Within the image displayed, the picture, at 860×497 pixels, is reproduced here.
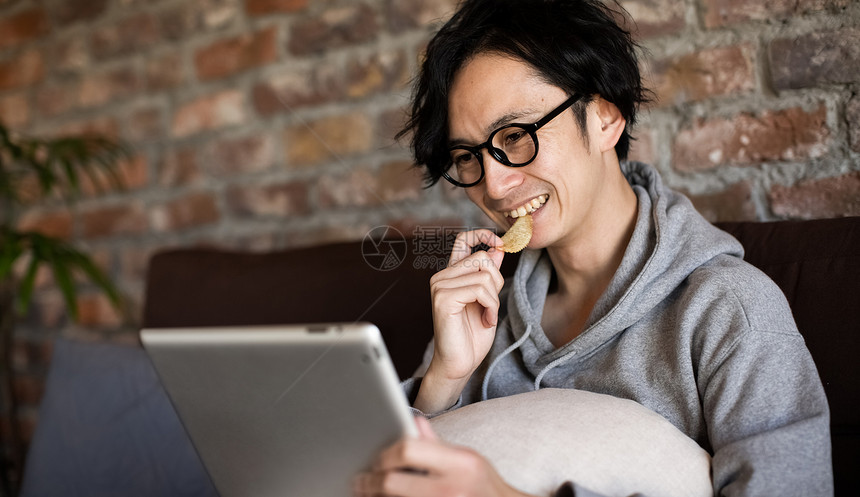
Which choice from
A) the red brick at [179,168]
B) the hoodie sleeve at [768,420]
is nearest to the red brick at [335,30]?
the red brick at [179,168]

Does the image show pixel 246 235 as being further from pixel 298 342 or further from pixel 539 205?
pixel 298 342

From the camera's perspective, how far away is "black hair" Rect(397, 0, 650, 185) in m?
1.04

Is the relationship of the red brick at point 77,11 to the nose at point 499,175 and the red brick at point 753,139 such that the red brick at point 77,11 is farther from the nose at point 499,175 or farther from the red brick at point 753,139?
the red brick at point 753,139

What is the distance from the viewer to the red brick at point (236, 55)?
1.77 m

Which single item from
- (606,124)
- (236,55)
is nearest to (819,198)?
(606,124)

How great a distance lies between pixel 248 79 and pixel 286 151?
203 mm

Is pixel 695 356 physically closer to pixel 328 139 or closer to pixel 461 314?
pixel 461 314

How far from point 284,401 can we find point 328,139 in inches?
42.5

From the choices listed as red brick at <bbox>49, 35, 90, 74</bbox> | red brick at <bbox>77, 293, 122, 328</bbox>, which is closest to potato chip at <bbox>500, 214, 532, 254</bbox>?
red brick at <bbox>77, 293, 122, 328</bbox>

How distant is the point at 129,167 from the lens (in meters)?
2.02

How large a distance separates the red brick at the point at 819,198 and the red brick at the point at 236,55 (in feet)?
3.74

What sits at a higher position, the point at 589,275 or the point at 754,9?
the point at 754,9

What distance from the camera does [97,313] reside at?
2.12 metres

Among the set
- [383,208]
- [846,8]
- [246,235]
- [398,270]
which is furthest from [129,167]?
[846,8]
